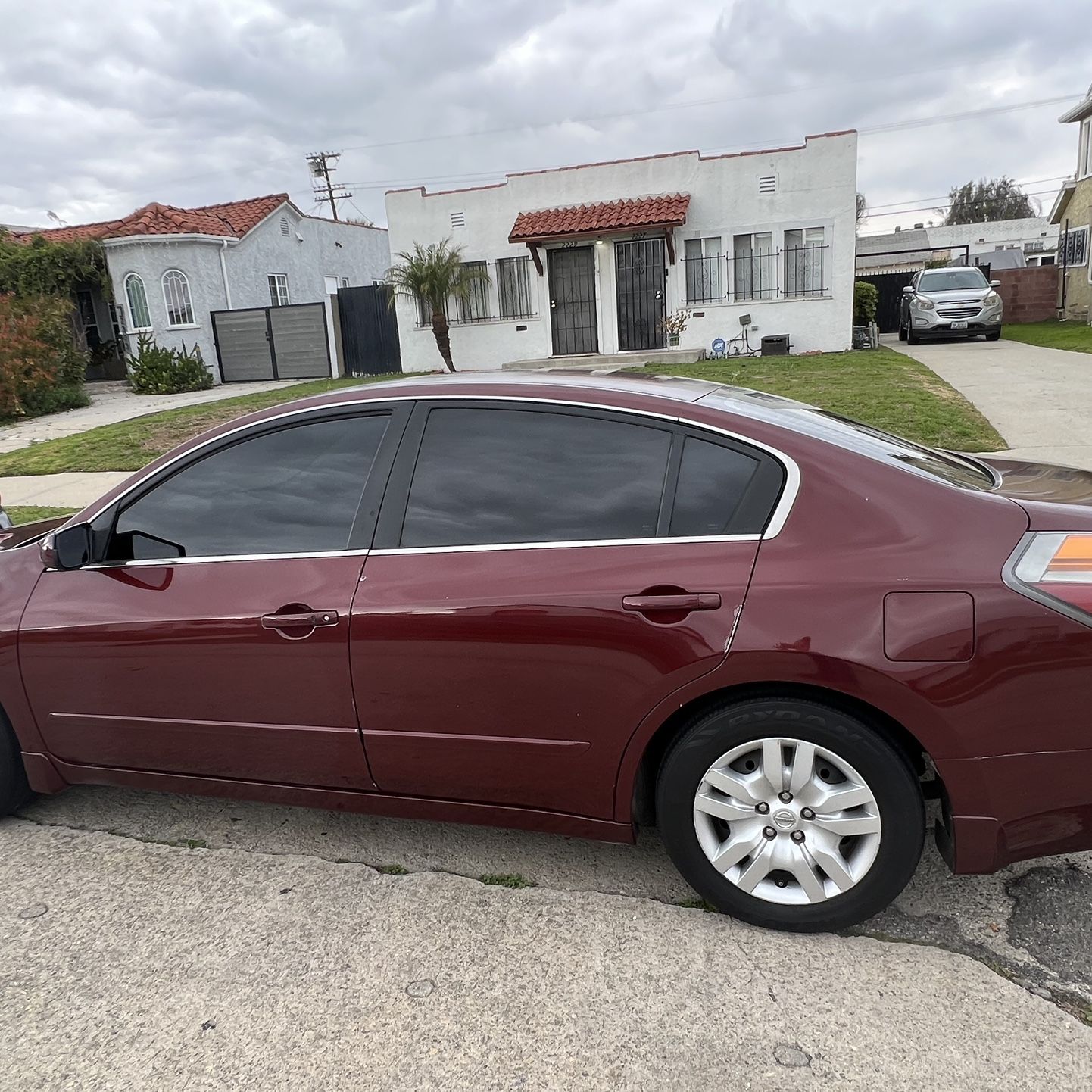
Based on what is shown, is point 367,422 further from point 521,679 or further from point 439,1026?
point 439,1026

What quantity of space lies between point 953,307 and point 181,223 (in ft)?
59.3

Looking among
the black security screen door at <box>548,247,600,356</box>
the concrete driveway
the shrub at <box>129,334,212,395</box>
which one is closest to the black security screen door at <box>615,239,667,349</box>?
the black security screen door at <box>548,247,600,356</box>

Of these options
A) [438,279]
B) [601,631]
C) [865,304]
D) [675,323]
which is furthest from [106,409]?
[601,631]

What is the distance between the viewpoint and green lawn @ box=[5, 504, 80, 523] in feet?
27.1

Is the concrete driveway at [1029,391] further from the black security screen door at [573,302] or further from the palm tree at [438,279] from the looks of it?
the palm tree at [438,279]

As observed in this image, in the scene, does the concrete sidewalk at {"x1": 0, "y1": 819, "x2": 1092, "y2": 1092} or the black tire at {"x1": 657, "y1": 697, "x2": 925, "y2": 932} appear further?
the black tire at {"x1": 657, "y1": 697, "x2": 925, "y2": 932}

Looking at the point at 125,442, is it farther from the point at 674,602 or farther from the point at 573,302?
the point at 674,602

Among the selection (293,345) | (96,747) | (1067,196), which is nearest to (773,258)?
(293,345)

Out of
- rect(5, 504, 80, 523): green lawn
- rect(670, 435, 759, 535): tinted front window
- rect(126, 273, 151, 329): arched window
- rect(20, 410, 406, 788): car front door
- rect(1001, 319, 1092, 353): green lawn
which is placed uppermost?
rect(126, 273, 151, 329): arched window

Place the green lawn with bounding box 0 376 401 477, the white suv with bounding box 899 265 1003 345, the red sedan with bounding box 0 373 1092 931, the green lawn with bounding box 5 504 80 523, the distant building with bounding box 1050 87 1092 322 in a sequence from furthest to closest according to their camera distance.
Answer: the distant building with bounding box 1050 87 1092 322, the white suv with bounding box 899 265 1003 345, the green lawn with bounding box 0 376 401 477, the green lawn with bounding box 5 504 80 523, the red sedan with bounding box 0 373 1092 931

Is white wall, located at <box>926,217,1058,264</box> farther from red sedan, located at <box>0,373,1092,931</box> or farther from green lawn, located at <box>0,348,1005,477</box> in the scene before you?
red sedan, located at <box>0,373,1092,931</box>

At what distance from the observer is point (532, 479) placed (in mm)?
2631

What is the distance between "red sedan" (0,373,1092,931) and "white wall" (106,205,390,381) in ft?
66.0

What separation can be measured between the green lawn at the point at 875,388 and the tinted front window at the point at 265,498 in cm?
467
